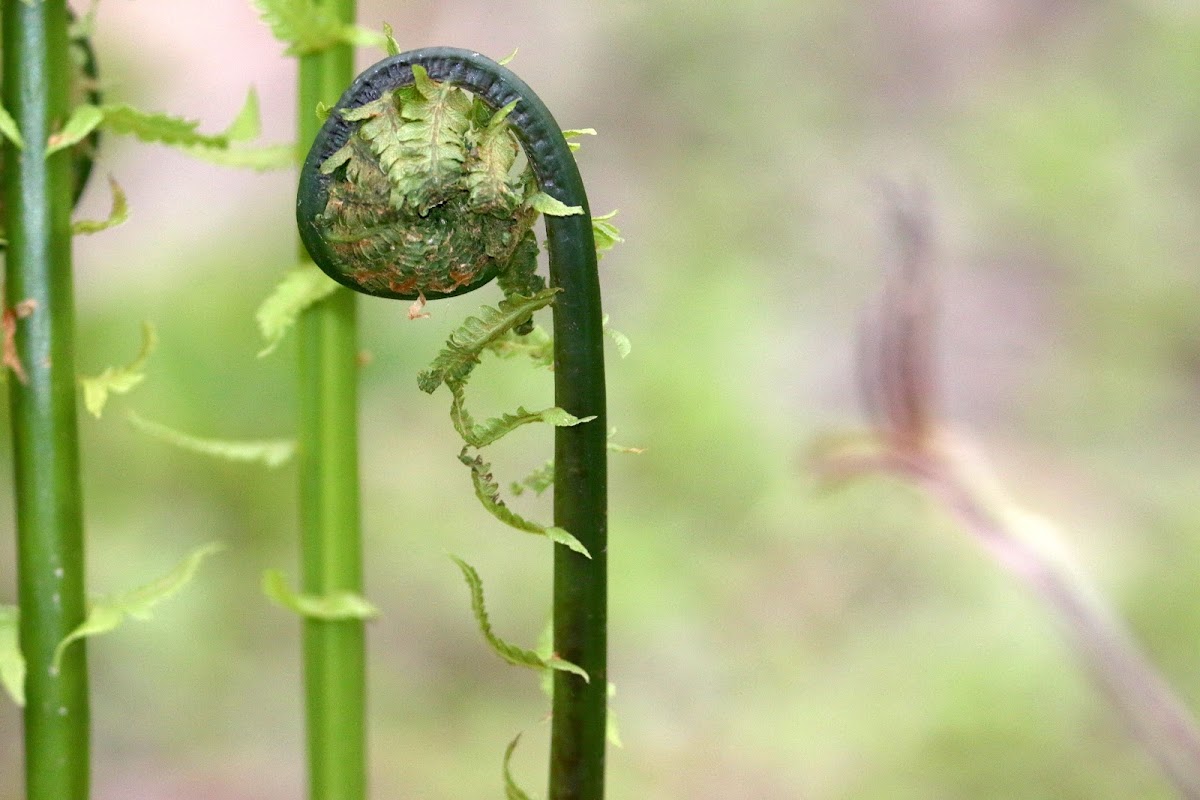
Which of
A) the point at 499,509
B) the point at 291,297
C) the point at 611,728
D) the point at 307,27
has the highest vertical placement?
the point at 307,27

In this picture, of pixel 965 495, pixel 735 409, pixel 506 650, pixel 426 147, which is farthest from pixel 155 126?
pixel 735 409

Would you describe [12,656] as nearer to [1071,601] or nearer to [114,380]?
[114,380]

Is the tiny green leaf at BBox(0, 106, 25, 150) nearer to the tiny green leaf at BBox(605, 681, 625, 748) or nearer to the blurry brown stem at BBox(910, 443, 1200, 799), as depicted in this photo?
the tiny green leaf at BBox(605, 681, 625, 748)

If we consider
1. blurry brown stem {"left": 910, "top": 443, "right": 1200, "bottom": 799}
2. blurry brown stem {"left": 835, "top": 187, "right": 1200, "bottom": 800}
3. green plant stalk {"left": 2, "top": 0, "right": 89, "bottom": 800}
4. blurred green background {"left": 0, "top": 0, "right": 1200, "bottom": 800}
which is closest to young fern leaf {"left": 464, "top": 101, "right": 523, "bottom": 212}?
green plant stalk {"left": 2, "top": 0, "right": 89, "bottom": 800}

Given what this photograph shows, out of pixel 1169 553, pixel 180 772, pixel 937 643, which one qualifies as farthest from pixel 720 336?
pixel 180 772

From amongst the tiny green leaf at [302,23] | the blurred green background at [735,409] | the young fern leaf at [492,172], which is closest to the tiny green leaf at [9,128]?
the tiny green leaf at [302,23]

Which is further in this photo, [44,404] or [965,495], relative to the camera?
[965,495]

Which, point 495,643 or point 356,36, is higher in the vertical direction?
point 356,36

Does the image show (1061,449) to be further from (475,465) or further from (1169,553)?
(475,465)

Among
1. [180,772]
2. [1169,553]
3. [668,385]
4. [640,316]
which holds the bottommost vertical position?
[180,772]
